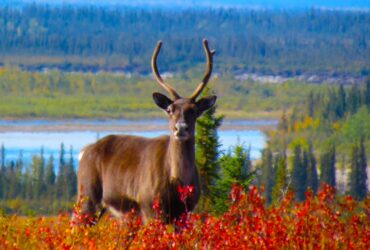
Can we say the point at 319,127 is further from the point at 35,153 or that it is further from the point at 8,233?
the point at 8,233

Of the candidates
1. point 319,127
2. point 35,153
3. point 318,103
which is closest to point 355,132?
point 319,127

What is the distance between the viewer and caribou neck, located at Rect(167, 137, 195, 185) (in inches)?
A: 541

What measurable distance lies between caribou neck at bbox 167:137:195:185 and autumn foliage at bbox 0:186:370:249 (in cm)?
260

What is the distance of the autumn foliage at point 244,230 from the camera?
1030cm

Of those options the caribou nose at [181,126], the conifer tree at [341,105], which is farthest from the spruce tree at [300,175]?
the caribou nose at [181,126]

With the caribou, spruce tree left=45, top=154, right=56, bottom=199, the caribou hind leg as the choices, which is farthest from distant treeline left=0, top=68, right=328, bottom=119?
the caribou

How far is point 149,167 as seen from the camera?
14.2 metres

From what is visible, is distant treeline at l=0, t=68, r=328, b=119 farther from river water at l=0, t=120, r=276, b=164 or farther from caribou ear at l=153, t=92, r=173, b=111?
caribou ear at l=153, t=92, r=173, b=111

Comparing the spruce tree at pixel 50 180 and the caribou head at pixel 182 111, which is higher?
the caribou head at pixel 182 111

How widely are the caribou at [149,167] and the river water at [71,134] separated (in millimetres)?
87325

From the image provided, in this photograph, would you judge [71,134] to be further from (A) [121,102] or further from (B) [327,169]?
(B) [327,169]

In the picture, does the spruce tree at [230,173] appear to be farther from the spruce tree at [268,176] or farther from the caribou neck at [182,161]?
the spruce tree at [268,176]

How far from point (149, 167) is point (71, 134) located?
445ft

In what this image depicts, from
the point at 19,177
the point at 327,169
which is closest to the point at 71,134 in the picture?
the point at 19,177
